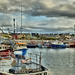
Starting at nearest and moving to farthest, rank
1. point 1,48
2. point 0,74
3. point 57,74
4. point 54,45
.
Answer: point 0,74 < point 57,74 < point 1,48 < point 54,45

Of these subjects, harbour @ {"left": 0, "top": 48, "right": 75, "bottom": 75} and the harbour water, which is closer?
harbour @ {"left": 0, "top": 48, "right": 75, "bottom": 75}

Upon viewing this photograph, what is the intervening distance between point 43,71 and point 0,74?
4837 mm

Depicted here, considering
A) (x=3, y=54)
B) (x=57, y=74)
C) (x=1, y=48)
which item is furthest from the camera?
(x=1, y=48)

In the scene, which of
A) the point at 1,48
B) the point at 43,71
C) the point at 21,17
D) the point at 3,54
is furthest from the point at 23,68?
the point at 21,17

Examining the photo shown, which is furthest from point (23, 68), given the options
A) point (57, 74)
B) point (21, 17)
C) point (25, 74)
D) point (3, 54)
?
point (21, 17)

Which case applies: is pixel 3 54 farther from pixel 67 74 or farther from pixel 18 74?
pixel 18 74

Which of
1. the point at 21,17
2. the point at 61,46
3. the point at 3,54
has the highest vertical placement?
the point at 21,17

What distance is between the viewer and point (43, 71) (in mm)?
15914

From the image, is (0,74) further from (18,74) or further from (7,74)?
(18,74)

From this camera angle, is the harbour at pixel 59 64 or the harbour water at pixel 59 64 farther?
the harbour water at pixel 59 64

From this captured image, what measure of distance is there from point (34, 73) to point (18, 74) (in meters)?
1.65

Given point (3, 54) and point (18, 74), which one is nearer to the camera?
point (18, 74)

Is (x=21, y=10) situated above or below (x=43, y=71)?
above

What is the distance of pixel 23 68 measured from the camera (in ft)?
52.4
